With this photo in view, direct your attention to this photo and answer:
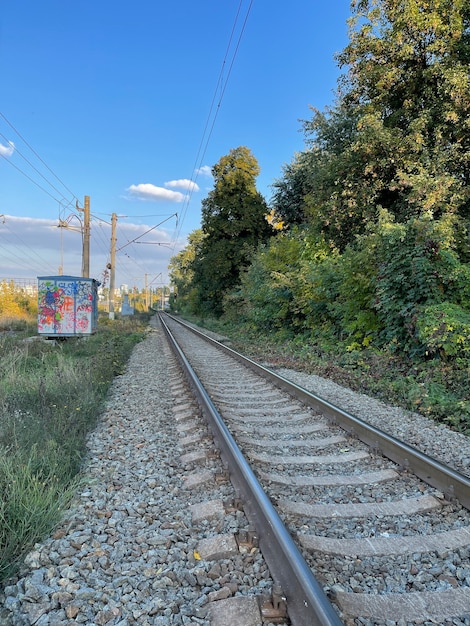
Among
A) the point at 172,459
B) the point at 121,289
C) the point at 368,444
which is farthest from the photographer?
the point at 121,289

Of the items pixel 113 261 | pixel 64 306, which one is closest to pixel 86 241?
pixel 64 306

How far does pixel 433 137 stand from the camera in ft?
43.9

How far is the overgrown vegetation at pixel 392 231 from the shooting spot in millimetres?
8312

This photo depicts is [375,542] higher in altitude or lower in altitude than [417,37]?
lower

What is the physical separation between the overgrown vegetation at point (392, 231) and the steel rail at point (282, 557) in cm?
384

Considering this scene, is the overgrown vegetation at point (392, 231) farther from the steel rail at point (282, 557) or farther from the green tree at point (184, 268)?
the green tree at point (184, 268)

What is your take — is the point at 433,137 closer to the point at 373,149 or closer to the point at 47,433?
Result: the point at 373,149

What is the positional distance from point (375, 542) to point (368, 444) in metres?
1.95

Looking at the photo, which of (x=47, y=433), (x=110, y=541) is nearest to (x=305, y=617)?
(x=110, y=541)

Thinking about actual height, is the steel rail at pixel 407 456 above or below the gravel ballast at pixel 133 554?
above

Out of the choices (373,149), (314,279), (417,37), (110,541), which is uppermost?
(417,37)

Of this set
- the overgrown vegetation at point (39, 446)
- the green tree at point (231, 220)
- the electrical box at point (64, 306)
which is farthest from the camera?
the green tree at point (231, 220)

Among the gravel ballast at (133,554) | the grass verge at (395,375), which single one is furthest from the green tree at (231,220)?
the gravel ballast at (133,554)

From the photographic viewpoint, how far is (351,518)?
10.6 ft
